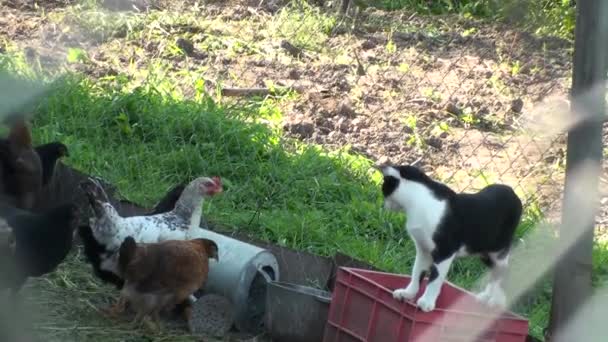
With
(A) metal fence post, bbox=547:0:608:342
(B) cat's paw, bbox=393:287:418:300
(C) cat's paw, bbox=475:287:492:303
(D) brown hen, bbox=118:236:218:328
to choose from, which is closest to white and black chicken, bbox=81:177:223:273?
(D) brown hen, bbox=118:236:218:328

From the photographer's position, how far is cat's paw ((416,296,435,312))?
3643 millimetres

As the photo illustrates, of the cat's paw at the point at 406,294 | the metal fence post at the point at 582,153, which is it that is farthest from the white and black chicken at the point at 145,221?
the metal fence post at the point at 582,153

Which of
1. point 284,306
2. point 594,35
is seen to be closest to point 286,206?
point 284,306

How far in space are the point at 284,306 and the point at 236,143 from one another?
1942 mm

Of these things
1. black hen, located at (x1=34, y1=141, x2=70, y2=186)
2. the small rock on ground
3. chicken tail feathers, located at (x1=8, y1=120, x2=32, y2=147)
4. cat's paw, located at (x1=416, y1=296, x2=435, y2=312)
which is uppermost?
chicken tail feathers, located at (x1=8, y1=120, x2=32, y2=147)

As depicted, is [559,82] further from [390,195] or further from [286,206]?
[390,195]

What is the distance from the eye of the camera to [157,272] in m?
4.24

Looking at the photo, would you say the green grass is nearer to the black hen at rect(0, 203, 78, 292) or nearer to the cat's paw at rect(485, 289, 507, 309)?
the black hen at rect(0, 203, 78, 292)

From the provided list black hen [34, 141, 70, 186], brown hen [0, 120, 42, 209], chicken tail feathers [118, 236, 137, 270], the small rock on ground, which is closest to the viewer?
chicken tail feathers [118, 236, 137, 270]

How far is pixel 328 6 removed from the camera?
7.89m

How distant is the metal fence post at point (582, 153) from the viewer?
11.7ft

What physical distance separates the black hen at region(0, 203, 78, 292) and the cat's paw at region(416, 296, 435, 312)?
140 cm

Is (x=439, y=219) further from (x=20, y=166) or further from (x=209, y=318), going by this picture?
(x=20, y=166)

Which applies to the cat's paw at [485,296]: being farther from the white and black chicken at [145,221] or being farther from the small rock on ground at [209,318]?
the white and black chicken at [145,221]
